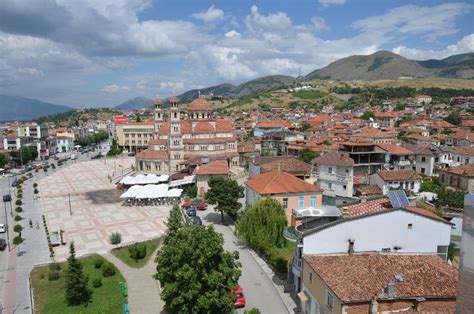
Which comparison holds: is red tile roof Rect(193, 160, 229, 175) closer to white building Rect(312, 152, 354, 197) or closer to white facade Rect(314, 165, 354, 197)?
white building Rect(312, 152, 354, 197)

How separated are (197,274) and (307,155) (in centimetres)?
4335

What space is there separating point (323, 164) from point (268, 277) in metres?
21.8

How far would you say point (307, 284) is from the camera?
20.0 meters

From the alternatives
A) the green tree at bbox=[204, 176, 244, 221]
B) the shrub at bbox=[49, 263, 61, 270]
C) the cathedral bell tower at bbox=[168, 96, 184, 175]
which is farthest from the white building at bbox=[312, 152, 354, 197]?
the shrub at bbox=[49, 263, 61, 270]

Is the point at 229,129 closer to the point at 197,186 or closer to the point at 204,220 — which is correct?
the point at 197,186

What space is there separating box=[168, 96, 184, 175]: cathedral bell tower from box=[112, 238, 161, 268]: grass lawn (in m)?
32.2

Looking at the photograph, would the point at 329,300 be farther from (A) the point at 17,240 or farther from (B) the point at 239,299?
(A) the point at 17,240

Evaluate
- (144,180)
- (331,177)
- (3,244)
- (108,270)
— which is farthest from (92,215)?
(331,177)

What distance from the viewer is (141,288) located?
1024 inches

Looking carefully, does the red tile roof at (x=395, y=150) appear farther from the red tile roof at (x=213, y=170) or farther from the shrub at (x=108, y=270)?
the shrub at (x=108, y=270)

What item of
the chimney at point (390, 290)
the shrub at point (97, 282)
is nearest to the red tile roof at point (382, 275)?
the chimney at point (390, 290)

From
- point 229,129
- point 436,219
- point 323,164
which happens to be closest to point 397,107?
point 229,129

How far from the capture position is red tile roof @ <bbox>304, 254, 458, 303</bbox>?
53.6ft

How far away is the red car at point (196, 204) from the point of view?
A: 4659 cm
